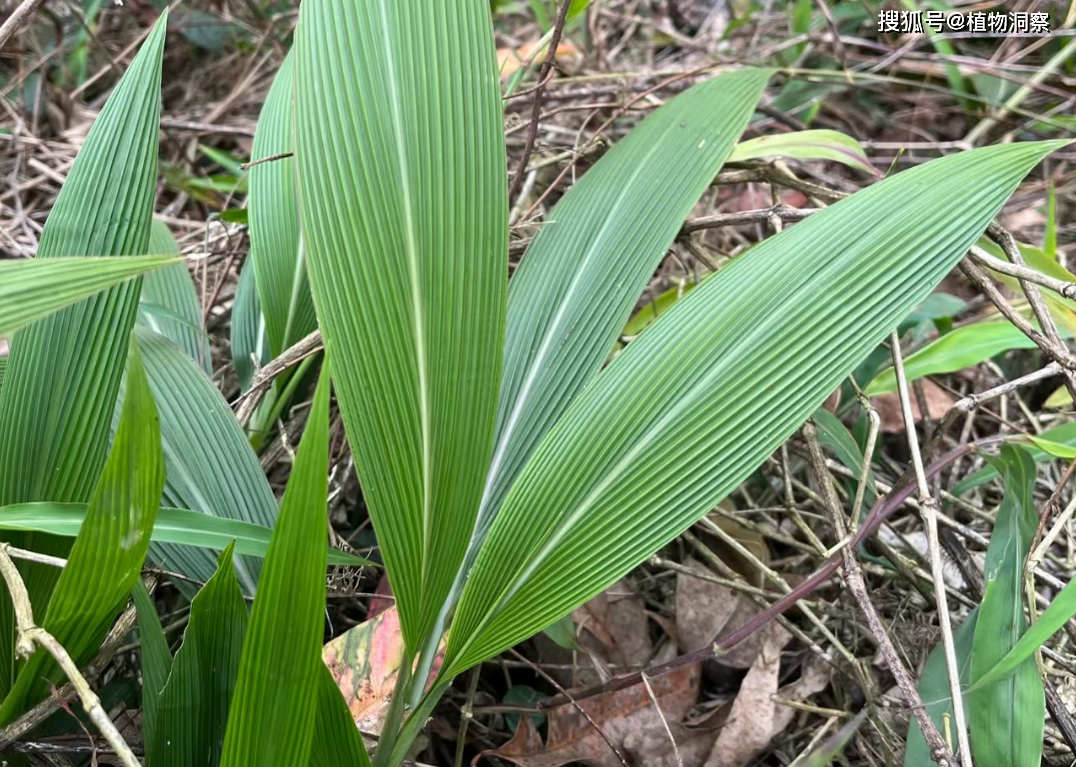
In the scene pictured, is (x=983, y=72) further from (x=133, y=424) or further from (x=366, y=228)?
(x=133, y=424)

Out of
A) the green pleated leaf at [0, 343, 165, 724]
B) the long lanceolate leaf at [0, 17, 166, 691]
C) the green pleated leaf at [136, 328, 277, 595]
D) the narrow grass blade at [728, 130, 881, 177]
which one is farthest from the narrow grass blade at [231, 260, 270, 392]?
the narrow grass blade at [728, 130, 881, 177]

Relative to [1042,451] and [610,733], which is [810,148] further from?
[610,733]

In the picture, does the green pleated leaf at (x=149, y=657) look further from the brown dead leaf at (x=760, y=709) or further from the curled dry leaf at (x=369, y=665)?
the brown dead leaf at (x=760, y=709)

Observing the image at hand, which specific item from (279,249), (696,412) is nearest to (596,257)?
(696,412)

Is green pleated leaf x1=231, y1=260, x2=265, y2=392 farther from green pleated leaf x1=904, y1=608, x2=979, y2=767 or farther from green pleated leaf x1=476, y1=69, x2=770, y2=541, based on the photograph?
green pleated leaf x1=904, y1=608, x2=979, y2=767

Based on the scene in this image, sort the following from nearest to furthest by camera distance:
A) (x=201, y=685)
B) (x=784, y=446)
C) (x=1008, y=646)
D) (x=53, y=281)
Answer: (x=53, y=281) → (x=201, y=685) → (x=1008, y=646) → (x=784, y=446)

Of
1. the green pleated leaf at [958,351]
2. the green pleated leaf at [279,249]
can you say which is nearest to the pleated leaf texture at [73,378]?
the green pleated leaf at [279,249]

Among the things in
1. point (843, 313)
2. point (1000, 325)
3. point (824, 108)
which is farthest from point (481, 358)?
point (824, 108)
